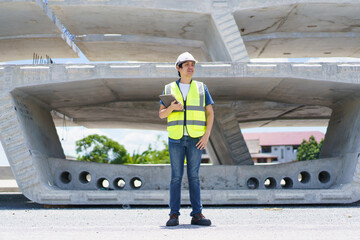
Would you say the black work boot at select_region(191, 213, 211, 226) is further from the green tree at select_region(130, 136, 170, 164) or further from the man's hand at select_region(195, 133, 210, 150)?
the green tree at select_region(130, 136, 170, 164)

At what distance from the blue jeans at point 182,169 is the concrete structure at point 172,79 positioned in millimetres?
3315

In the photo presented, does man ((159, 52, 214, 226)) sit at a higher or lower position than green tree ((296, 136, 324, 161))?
lower

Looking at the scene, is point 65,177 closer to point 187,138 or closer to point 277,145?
point 187,138

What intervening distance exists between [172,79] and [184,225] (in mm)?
4527

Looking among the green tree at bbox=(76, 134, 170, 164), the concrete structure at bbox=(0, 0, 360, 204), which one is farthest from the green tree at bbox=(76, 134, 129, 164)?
the concrete structure at bbox=(0, 0, 360, 204)

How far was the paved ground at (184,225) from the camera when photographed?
5.01m

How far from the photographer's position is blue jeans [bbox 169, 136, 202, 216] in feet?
19.5

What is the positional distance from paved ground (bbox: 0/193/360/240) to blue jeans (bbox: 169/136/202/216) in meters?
0.32

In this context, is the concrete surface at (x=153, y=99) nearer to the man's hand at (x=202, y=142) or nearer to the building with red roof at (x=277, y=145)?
the man's hand at (x=202, y=142)

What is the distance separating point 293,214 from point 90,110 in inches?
397

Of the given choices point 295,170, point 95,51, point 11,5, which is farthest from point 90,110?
point 295,170

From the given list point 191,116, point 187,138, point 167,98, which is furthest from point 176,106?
point 187,138

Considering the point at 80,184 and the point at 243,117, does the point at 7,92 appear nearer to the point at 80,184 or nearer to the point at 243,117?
the point at 80,184

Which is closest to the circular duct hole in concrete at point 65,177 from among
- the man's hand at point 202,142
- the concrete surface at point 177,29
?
the concrete surface at point 177,29
